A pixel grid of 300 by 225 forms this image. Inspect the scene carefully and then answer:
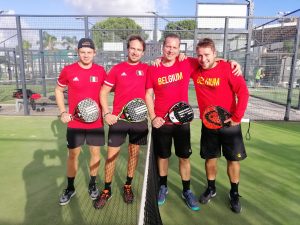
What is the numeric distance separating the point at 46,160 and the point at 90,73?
2682 mm

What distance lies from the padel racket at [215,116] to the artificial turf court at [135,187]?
1169 mm

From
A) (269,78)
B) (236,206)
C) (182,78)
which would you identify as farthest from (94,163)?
(269,78)

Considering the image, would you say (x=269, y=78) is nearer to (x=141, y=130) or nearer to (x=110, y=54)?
(x=110, y=54)

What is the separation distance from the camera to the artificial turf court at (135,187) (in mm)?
3566

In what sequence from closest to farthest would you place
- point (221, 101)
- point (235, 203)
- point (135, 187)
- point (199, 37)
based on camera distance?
point (221, 101), point (235, 203), point (135, 187), point (199, 37)

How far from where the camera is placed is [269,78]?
11.3 meters

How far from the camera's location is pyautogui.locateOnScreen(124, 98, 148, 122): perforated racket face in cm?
360

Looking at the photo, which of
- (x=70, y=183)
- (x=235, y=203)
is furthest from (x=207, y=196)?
(x=70, y=183)

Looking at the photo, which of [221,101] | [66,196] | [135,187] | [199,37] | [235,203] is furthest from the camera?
[199,37]

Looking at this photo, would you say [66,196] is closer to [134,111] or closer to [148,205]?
[134,111]

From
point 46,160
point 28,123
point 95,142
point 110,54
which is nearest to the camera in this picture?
point 95,142

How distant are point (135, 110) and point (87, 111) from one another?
0.64 meters

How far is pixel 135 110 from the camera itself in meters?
3.61

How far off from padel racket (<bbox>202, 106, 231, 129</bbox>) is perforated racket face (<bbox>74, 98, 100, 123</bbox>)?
4.80 ft
